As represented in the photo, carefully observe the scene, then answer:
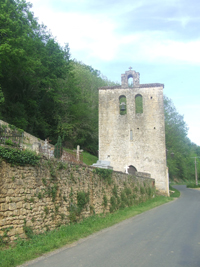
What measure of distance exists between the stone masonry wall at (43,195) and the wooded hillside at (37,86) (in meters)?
10.6

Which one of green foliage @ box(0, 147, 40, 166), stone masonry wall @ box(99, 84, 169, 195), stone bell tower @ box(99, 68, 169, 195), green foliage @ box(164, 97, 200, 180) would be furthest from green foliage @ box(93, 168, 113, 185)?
green foliage @ box(164, 97, 200, 180)

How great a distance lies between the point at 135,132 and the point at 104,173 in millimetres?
14265

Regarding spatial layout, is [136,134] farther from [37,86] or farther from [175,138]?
[175,138]

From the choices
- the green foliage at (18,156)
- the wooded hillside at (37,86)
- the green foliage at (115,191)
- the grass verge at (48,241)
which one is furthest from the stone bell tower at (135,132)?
the green foliage at (18,156)

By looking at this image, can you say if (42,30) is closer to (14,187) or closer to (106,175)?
(106,175)

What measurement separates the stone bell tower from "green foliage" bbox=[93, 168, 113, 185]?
12102 mm

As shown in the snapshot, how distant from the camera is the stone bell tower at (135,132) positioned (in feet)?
86.3

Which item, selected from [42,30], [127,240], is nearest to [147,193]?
[127,240]

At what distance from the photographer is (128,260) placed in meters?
6.02

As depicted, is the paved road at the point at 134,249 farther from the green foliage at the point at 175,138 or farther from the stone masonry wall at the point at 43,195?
the green foliage at the point at 175,138

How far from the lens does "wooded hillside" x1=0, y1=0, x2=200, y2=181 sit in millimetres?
21013

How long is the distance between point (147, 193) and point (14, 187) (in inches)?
629

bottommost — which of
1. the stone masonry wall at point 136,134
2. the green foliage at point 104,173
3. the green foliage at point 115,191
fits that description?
the green foliage at point 115,191

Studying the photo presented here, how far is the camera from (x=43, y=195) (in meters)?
8.22
